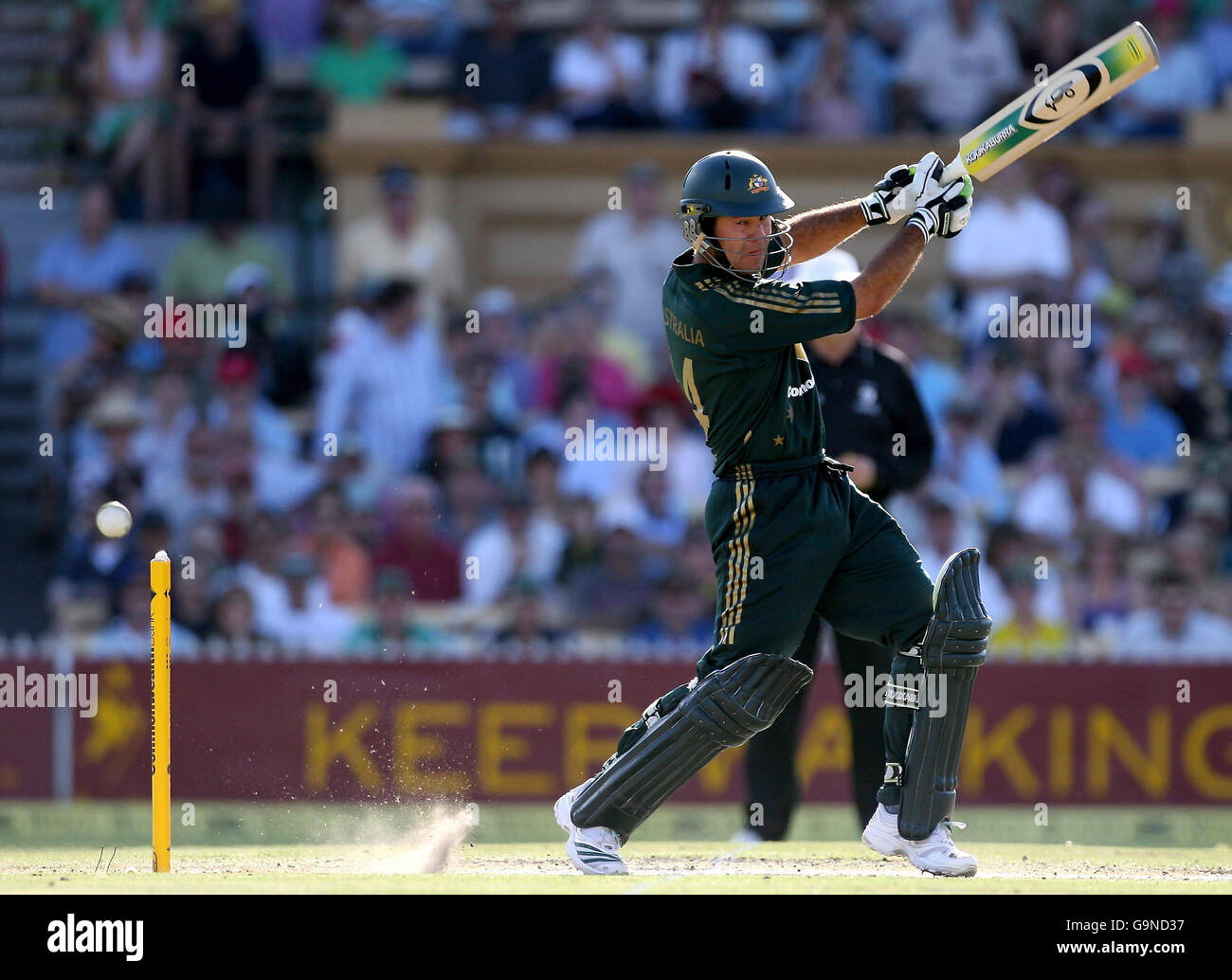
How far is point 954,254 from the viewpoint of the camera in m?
13.0

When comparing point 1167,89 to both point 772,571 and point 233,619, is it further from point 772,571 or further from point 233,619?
point 772,571

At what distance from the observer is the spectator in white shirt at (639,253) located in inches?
500

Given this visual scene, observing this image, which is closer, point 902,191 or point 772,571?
point 772,571

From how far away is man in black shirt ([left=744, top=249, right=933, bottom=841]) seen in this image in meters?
7.45

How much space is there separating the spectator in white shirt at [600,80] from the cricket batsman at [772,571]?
7548mm

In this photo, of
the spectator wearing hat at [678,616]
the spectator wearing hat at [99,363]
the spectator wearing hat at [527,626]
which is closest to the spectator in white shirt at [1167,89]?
the spectator wearing hat at [678,616]

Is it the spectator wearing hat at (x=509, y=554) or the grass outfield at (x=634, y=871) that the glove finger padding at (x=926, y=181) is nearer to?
the grass outfield at (x=634, y=871)

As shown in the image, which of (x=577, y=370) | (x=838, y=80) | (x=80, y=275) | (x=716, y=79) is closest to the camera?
(x=577, y=370)

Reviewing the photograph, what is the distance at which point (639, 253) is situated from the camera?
1279 cm

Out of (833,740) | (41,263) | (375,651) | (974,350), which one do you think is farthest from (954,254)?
(41,263)

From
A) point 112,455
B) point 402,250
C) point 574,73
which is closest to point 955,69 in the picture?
point 574,73

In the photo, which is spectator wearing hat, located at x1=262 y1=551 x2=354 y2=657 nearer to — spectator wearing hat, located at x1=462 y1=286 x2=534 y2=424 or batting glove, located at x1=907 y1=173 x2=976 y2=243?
spectator wearing hat, located at x1=462 y1=286 x2=534 y2=424

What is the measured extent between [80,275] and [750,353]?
8.02 m

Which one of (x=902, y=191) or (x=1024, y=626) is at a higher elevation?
(x=902, y=191)
